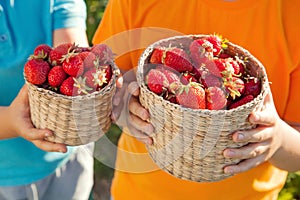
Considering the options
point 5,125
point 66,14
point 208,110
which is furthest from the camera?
point 66,14

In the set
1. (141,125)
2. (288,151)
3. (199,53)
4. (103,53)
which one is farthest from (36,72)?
(288,151)

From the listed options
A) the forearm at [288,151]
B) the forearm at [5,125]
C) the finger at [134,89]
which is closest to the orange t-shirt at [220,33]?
the forearm at [288,151]

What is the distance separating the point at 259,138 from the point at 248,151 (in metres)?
0.04

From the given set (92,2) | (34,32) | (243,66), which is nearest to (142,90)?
(243,66)

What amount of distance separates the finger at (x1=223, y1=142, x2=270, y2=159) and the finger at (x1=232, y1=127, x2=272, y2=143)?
2 cm

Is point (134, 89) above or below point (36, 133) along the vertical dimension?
above

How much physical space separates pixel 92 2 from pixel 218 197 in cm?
202

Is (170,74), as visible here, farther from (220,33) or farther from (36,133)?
(36,133)

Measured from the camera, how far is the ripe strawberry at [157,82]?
1.19 metres

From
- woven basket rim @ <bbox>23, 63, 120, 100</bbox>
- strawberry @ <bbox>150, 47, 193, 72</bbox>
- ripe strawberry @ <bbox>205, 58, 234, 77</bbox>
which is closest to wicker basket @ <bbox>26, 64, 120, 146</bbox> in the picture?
woven basket rim @ <bbox>23, 63, 120, 100</bbox>

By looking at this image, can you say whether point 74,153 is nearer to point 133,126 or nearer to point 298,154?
point 133,126

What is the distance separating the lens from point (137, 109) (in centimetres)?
127

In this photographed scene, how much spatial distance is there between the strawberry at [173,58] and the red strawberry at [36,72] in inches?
9.4

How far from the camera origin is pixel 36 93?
4.20ft
